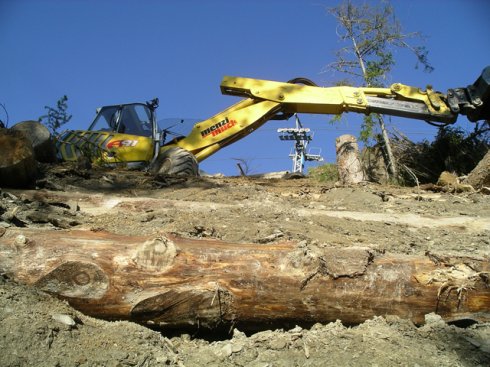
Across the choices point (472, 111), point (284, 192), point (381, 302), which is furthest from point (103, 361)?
point (472, 111)

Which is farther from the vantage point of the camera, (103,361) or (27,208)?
(27,208)

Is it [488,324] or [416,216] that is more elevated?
[416,216]

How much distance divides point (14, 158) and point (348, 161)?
5.74 meters

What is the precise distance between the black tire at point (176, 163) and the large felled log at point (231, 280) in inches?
179

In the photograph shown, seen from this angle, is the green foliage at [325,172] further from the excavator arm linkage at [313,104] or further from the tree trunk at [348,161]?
the excavator arm linkage at [313,104]

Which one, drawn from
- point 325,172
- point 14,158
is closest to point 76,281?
point 14,158

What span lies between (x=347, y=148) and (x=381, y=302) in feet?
20.5

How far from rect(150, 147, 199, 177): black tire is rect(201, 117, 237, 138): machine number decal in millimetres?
565

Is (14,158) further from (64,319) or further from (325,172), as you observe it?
(325,172)

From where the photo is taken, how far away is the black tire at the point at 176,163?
24.1ft

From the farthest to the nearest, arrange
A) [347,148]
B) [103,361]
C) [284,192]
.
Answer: [347,148] → [284,192] → [103,361]

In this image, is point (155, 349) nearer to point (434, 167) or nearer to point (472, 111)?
point (472, 111)

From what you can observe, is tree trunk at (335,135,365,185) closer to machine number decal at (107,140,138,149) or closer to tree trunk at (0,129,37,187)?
machine number decal at (107,140,138,149)

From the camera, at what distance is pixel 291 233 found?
403 cm
